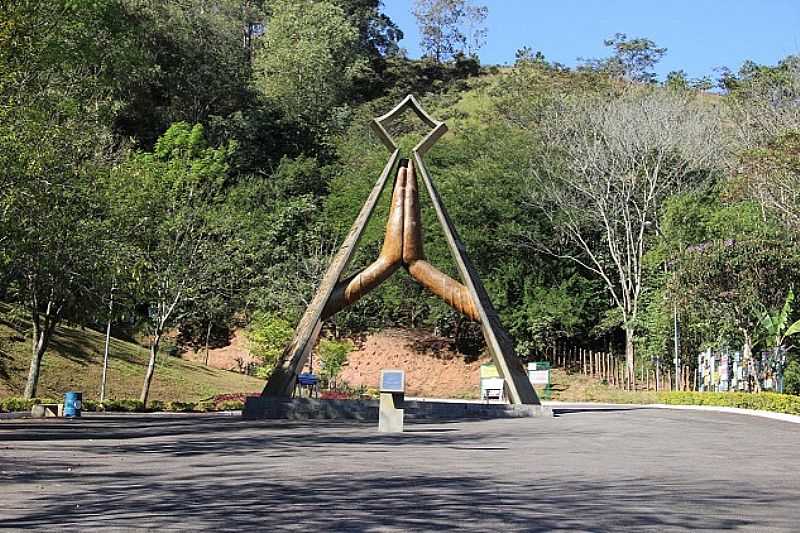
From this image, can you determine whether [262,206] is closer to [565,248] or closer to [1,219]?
[565,248]

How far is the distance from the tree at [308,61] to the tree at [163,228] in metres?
24.3

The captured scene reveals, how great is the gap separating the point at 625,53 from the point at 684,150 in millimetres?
24472

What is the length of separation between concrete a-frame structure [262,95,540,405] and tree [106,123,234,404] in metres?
4.30

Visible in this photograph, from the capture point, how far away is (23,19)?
1628cm

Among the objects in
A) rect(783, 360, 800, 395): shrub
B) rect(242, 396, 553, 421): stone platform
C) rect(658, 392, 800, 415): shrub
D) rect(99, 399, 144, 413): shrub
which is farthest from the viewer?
rect(783, 360, 800, 395): shrub

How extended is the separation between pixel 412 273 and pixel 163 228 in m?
8.12

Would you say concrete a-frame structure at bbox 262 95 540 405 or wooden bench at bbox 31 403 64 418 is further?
concrete a-frame structure at bbox 262 95 540 405

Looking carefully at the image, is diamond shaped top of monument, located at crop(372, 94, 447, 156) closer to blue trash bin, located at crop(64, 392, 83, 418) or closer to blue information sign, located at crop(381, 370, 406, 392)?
blue information sign, located at crop(381, 370, 406, 392)

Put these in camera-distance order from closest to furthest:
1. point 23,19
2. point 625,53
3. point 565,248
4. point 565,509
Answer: point 565,509 → point 23,19 → point 565,248 → point 625,53

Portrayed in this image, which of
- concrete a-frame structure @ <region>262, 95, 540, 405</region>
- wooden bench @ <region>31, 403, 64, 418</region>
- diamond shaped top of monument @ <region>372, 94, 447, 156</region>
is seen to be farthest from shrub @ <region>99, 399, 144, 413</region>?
diamond shaped top of monument @ <region>372, 94, 447, 156</region>

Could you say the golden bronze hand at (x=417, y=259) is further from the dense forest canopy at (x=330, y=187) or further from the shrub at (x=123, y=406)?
the shrub at (x=123, y=406)

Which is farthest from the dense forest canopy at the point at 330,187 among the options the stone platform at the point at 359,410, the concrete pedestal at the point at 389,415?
the concrete pedestal at the point at 389,415

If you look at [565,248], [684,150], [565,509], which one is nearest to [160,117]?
[565,248]

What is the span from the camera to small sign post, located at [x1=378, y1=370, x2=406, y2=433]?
17609 mm
